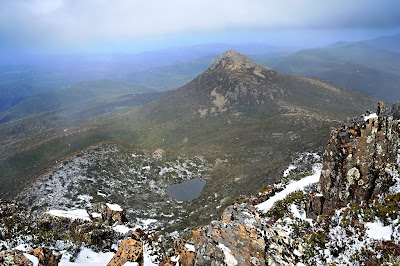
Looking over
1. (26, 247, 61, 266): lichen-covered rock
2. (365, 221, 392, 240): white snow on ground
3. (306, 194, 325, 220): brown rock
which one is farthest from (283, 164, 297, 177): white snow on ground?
(26, 247, 61, 266): lichen-covered rock

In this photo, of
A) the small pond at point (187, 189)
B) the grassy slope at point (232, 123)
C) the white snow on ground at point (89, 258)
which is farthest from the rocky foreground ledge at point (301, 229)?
the grassy slope at point (232, 123)

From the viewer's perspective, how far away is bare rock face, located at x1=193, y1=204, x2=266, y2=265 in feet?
29.0

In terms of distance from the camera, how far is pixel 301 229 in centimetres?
1558

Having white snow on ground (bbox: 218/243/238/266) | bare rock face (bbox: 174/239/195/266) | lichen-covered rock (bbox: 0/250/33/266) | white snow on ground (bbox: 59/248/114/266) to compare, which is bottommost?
white snow on ground (bbox: 59/248/114/266)

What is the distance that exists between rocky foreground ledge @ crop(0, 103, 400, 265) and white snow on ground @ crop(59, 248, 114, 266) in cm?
17

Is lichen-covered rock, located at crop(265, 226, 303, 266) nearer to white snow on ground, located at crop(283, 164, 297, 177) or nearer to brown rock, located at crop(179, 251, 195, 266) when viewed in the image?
brown rock, located at crop(179, 251, 195, 266)

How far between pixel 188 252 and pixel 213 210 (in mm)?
40808

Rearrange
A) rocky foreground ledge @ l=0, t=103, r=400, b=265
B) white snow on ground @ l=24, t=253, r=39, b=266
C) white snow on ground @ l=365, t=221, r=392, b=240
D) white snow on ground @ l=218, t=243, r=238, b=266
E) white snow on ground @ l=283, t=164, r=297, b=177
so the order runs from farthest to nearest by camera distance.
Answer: white snow on ground @ l=283, t=164, r=297, b=177 → white snow on ground @ l=365, t=221, r=392, b=240 → white snow on ground @ l=24, t=253, r=39, b=266 → rocky foreground ledge @ l=0, t=103, r=400, b=265 → white snow on ground @ l=218, t=243, r=238, b=266

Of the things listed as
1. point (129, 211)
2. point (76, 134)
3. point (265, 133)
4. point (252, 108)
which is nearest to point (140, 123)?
point (76, 134)

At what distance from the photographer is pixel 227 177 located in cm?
7131

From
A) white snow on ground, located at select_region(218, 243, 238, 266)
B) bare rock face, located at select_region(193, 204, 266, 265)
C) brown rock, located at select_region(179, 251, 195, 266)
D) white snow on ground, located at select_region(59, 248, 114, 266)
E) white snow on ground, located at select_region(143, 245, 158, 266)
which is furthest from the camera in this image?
white snow on ground, located at select_region(143, 245, 158, 266)

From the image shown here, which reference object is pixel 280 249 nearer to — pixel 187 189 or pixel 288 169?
pixel 288 169

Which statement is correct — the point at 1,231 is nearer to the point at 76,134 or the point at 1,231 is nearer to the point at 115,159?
the point at 115,159

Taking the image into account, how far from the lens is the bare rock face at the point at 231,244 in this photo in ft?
29.0
